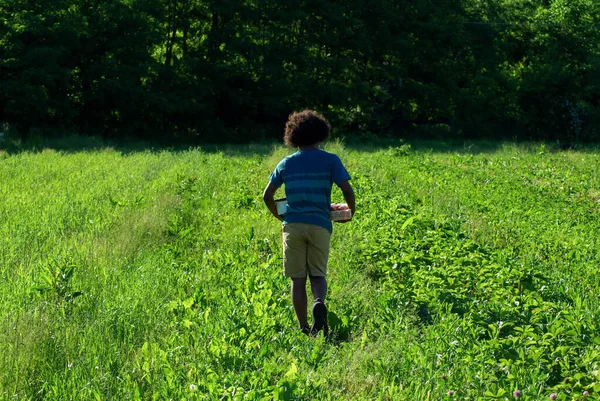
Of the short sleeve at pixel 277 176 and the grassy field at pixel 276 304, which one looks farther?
the short sleeve at pixel 277 176

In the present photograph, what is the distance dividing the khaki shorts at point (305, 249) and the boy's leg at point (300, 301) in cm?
6

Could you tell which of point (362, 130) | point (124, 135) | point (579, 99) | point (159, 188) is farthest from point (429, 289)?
point (579, 99)

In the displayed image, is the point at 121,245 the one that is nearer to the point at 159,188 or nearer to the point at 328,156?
the point at 328,156

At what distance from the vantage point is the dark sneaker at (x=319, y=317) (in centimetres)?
549

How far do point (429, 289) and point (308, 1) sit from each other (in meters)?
33.7

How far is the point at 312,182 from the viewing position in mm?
5758

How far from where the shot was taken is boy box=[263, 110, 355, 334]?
5758 mm

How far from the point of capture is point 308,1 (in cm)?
3800

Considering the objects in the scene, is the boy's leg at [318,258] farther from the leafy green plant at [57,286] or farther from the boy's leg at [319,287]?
the leafy green plant at [57,286]

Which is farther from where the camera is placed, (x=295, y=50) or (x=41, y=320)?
(x=295, y=50)

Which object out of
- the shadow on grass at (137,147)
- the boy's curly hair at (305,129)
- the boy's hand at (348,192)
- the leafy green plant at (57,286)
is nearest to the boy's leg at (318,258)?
the boy's hand at (348,192)

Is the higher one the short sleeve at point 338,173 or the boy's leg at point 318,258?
the short sleeve at point 338,173

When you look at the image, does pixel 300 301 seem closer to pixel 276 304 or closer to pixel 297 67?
pixel 276 304

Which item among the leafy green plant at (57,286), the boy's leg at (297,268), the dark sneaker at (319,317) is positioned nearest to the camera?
the dark sneaker at (319,317)
